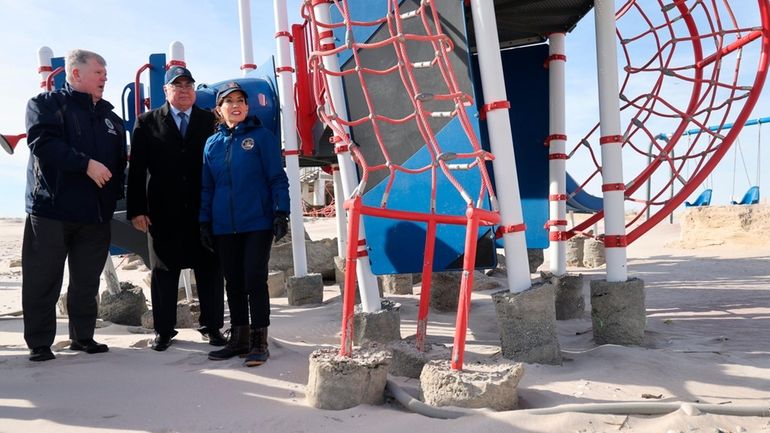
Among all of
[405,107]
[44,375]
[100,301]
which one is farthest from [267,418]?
[100,301]

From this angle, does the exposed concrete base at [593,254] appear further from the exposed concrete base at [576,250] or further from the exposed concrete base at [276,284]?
the exposed concrete base at [276,284]

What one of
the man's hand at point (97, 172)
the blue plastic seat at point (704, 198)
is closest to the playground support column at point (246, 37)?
the man's hand at point (97, 172)

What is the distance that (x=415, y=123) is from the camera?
3.83 m

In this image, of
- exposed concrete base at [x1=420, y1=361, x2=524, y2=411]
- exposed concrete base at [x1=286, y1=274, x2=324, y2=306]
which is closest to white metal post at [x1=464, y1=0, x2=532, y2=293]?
exposed concrete base at [x1=420, y1=361, x2=524, y2=411]

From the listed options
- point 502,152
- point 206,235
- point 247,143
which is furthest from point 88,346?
point 502,152

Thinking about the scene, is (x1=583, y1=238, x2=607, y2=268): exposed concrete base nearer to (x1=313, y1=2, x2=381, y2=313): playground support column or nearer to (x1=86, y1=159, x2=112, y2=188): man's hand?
(x1=313, y1=2, x2=381, y2=313): playground support column

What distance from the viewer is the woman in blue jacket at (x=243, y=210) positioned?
3393 millimetres

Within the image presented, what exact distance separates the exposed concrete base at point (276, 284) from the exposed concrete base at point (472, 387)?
191 inches

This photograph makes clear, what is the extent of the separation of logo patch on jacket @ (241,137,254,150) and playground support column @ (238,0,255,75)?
132 inches

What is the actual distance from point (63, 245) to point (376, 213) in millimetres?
2017

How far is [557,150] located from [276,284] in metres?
3.88

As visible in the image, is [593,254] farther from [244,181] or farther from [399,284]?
[244,181]

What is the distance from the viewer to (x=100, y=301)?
5551 mm

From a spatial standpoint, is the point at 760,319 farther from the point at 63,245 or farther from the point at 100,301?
the point at 100,301
